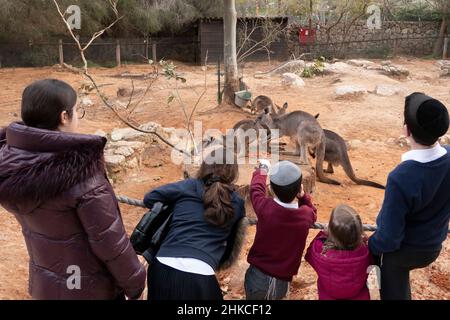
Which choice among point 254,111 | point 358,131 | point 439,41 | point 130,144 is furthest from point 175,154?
point 439,41

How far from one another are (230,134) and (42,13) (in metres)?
14.5

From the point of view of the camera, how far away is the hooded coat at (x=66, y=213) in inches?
72.4

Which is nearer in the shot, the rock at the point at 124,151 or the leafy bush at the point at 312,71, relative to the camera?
the rock at the point at 124,151

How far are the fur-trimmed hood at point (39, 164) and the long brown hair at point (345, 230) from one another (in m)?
1.31

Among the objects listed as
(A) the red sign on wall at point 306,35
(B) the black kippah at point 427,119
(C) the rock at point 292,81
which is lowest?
(C) the rock at point 292,81

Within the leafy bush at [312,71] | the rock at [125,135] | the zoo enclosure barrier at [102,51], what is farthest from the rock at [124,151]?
the zoo enclosure barrier at [102,51]

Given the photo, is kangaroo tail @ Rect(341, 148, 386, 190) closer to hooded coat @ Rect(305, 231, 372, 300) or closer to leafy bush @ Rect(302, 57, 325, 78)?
hooded coat @ Rect(305, 231, 372, 300)

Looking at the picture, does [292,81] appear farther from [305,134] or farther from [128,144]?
[128,144]

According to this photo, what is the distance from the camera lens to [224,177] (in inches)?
95.2

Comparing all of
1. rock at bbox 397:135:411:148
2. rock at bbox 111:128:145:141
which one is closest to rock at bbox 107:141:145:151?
rock at bbox 111:128:145:141

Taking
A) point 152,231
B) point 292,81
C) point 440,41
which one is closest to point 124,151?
point 152,231

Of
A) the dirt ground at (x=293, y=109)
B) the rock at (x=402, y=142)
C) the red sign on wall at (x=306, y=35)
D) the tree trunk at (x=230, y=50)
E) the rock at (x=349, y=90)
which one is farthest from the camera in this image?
the red sign on wall at (x=306, y=35)

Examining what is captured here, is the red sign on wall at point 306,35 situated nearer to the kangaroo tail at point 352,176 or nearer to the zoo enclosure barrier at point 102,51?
the zoo enclosure barrier at point 102,51

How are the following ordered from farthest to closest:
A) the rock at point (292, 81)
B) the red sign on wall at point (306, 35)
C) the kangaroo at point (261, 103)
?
the red sign on wall at point (306, 35) < the rock at point (292, 81) < the kangaroo at point (261, 103)
